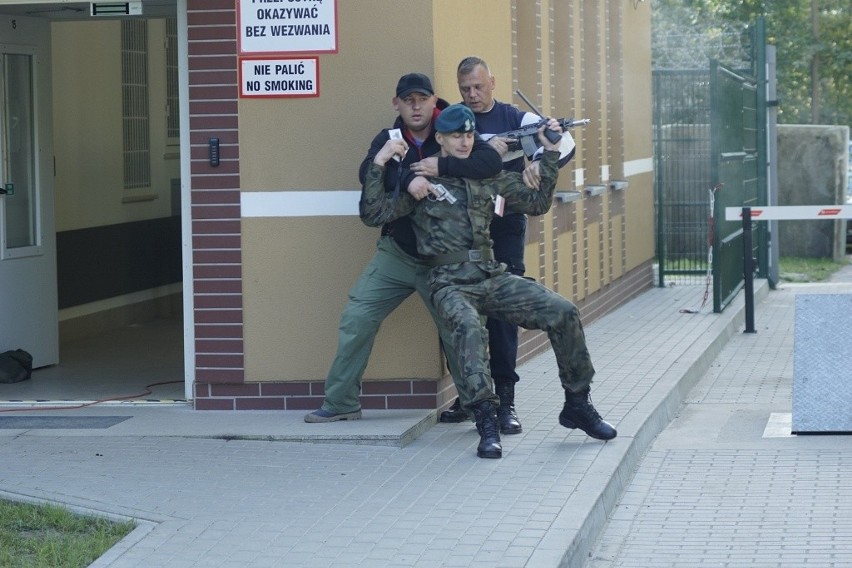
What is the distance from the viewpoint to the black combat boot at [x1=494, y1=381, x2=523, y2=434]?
833 centimetres

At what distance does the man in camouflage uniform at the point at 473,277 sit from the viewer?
25.3 ft

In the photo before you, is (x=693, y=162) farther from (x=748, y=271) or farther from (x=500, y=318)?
(x=500, y=318)

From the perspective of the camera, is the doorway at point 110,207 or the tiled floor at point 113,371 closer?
the tiled floor at point 113,371

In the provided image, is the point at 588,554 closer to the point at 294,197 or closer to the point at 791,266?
the point at 294,197

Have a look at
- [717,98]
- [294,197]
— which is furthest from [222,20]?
[717,98]

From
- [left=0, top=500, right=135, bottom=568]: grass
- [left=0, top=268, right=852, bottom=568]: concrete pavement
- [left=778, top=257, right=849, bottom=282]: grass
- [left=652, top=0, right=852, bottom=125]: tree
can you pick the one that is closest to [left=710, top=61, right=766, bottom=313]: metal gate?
[left=778, top=257, right=849, bottom=282]: grass

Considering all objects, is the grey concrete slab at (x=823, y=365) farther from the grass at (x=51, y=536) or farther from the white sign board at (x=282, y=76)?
the grass at (x=51, y=536)

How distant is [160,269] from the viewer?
14836 mm

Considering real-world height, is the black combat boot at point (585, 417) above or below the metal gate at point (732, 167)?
below

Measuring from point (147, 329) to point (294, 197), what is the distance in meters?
5.27

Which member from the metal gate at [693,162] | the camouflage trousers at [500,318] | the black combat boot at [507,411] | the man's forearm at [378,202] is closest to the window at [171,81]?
the metal gate at [693,162]

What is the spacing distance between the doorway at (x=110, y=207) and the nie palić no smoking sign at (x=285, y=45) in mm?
2218

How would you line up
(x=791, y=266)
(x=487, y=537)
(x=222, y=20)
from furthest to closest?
(x=791, y=266) → (x=222, y=20) → (x=487, y=537)

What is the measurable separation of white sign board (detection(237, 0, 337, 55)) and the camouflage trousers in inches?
65.9
